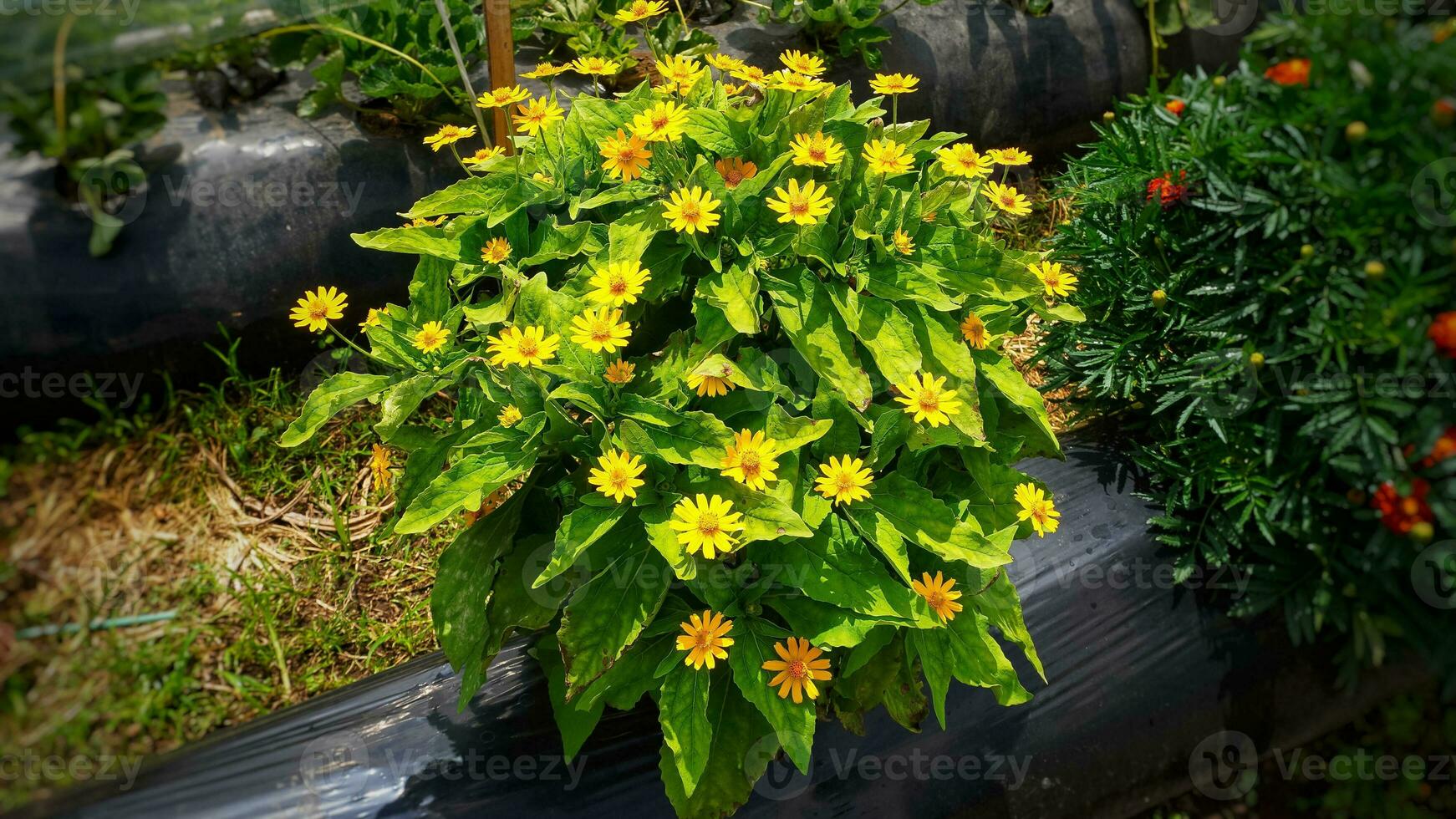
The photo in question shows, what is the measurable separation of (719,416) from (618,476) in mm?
218

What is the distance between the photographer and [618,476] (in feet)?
4.34

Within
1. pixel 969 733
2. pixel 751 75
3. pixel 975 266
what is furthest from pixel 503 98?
pixel 969 733

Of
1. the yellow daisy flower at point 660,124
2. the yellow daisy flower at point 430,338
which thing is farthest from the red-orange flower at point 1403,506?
the yellow daisy flower at point 430,338

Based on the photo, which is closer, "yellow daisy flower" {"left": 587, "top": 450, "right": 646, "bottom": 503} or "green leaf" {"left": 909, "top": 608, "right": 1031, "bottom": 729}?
"yellow daisy flower" {"left": 587, "top": 450, "right": 646, "bottom": 503}

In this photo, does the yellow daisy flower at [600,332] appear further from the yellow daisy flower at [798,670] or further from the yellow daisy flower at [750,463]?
the yellow daisy flower at [798,670]

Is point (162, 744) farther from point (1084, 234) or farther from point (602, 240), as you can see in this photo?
point (1084, 234)

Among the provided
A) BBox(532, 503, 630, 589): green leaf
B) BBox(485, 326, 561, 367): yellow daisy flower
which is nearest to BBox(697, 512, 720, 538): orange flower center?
BBox(532, 503, 630, 589): green leaf

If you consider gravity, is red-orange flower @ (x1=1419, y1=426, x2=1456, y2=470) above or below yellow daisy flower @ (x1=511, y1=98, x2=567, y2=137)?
below

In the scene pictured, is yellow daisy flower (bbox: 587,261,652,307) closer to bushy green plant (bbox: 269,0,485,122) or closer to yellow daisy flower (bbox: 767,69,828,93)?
yellow daisy flower (bbox: 767,69,828,93)

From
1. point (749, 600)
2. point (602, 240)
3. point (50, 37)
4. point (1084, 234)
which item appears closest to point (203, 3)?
point (50, 37)

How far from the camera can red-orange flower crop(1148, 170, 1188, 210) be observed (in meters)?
1.88

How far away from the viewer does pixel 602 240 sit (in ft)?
5.14

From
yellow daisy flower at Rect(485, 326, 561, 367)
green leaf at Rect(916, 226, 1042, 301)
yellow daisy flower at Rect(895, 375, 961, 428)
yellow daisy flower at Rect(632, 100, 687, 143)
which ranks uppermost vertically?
yellow daisy flower at Rect(632, 100, 687, 143)

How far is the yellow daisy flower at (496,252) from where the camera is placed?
5.11ft
